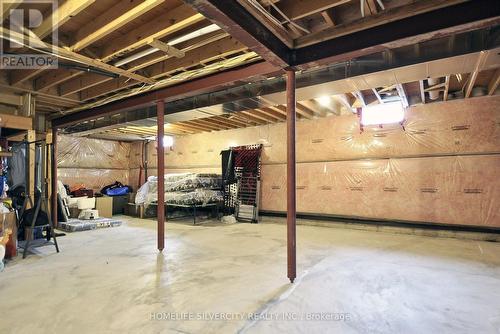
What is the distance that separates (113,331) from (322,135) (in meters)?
5.30

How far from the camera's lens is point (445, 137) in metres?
4.91

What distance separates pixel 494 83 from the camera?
162 inches

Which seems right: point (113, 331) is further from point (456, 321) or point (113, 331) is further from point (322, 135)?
point (322, 135)

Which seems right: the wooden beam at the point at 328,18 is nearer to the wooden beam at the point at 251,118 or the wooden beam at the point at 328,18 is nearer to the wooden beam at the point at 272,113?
the wooden beam at the point at 272,113

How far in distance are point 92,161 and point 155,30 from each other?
280 inches

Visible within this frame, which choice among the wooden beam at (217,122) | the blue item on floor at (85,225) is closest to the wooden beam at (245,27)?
the wooden beam at (217,122)

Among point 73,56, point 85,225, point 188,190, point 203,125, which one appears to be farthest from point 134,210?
point 73,56

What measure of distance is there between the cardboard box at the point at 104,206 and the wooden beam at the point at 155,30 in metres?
4.92

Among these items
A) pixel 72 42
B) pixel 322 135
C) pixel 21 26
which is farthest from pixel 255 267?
pixel 322 135

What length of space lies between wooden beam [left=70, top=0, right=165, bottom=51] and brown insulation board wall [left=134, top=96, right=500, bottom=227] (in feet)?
14.8

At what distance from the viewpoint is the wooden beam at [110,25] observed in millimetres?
2256

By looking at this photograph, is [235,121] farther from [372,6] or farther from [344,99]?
[372,6]

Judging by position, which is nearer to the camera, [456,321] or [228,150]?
[456,321]

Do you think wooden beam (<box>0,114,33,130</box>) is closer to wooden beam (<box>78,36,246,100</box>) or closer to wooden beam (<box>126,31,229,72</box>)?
wooden beam (<box>78,36,246,100</box>)
